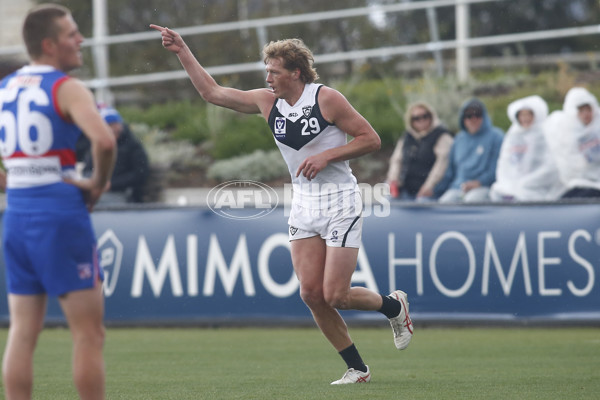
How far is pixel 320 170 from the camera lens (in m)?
7.04

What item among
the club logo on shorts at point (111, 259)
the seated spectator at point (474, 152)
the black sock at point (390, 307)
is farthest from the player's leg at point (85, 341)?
the seated spectator at point (474, 152)

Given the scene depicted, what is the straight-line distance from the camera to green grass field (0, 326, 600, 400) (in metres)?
6.79

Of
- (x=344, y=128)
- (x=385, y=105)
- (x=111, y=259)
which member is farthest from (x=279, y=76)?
(x=385, y=105)

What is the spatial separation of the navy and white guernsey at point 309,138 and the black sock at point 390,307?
3.04 ft

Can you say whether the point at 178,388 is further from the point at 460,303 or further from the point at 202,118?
the point at 202,118

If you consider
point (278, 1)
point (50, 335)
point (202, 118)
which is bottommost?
point (50, 335)

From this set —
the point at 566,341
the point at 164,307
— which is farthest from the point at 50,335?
the point at 566,341

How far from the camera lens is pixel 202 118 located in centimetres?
1844

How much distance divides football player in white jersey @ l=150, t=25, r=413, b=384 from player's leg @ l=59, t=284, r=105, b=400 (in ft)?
8.62

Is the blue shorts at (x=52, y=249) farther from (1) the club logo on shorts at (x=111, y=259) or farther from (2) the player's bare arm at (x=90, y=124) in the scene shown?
(1) the club logo on shorts at (x=111, y=259)

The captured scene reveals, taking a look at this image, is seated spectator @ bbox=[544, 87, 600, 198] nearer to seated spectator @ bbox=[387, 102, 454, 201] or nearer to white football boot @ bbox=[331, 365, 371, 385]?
seated spectator @ bbox=[387, 102, 454, 201]

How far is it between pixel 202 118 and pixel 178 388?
11756 mm

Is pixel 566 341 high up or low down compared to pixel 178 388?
down

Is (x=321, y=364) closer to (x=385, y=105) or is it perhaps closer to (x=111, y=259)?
(x=111, y=259)
